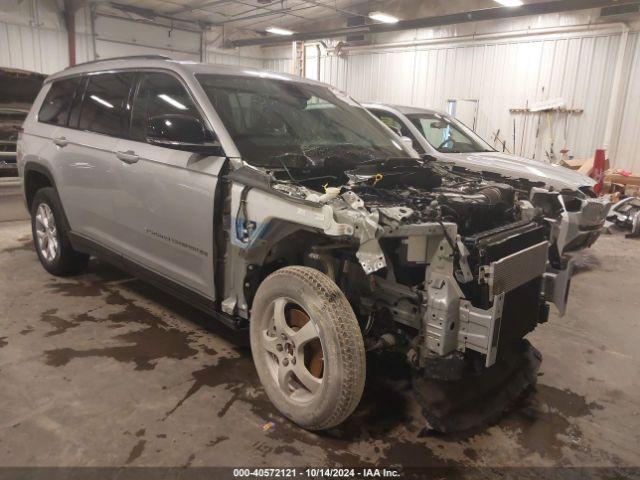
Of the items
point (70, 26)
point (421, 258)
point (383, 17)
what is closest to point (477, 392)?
point (421, 258)

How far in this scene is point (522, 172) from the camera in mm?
6059

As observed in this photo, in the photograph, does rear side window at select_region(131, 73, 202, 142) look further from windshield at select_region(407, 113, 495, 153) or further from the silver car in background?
windshield at select_region(407, 113, 495, 153)

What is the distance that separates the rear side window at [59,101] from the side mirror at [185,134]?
1.87m

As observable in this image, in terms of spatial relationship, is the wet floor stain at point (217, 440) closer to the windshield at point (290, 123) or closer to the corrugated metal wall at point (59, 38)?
the windshield at point (290, 123)

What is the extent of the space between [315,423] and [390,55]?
517 inches

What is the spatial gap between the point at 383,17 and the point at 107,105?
1044 centimetres

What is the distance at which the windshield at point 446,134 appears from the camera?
6984 millimetres

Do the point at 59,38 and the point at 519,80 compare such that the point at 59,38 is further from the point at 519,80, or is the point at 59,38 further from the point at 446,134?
the point at 519,80

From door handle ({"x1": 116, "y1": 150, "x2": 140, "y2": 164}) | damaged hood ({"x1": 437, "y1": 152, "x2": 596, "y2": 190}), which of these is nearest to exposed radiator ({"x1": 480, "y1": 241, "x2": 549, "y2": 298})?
door handle ({"x1": 116, "y1": 150, "x2": 140, "y2": 164})

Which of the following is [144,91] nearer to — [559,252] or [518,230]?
[518,230]

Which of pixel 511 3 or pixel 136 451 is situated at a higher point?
pixel 511 3

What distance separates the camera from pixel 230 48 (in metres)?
17.1

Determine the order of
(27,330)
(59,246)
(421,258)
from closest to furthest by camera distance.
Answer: (421,258)
(27,330)
(59,246)

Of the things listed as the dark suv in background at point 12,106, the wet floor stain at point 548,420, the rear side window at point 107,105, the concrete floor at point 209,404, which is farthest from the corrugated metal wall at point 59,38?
the wet floor stain at point 548,420
